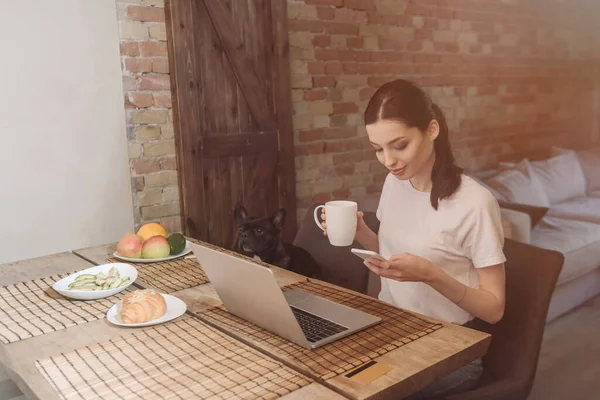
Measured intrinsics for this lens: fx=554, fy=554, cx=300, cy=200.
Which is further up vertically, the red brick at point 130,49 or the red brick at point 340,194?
the red brick at point 130,49

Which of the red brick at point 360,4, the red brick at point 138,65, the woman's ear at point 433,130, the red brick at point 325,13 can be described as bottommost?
the woman's ear at point 433,130

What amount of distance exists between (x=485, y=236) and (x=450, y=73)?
2.75 metres

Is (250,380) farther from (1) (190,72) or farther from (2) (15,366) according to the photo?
(1) (190,72)

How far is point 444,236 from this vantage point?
1485 mm

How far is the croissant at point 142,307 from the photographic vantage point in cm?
129

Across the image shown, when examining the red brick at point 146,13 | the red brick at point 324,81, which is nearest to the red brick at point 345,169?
the red brick at point 324,81

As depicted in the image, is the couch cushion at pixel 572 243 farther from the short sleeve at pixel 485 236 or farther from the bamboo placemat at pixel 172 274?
the bamboo placemat at pixel 172 274

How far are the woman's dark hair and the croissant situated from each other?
2.38 ft

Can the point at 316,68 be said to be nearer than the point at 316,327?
No

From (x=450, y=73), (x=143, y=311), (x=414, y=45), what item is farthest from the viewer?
(x=450, y=73)

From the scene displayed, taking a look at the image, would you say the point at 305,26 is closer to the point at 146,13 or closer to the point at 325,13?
the point at 325,13

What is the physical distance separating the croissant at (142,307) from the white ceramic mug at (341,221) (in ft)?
1.47

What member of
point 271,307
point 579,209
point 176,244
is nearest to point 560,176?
point 579,209

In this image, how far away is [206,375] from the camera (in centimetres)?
104
